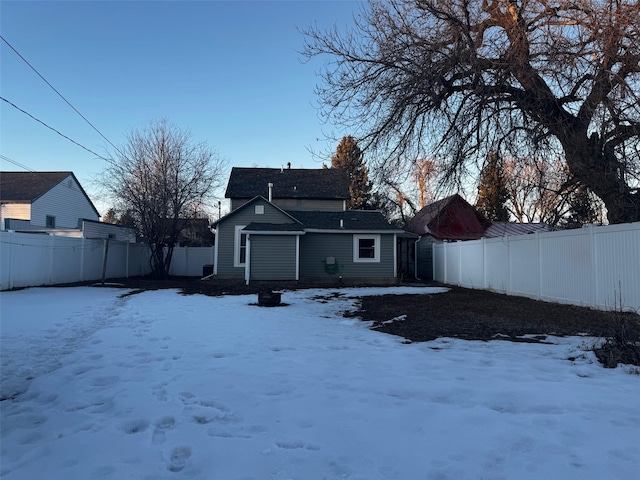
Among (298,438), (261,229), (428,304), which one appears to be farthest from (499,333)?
(261,229)

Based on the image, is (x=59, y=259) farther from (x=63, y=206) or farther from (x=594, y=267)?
(x=594, y=267)

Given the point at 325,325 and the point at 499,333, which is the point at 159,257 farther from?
the point at 499,333

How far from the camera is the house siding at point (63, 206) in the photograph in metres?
27.6

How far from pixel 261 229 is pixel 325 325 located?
1126 cm

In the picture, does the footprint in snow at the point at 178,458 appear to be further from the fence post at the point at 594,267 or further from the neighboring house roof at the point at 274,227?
the neighboring house roof at the point at 274,227

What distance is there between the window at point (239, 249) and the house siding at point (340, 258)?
2.92 m

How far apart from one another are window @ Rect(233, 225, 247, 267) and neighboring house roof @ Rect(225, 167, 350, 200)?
4.86 meters

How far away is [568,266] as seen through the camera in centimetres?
1048

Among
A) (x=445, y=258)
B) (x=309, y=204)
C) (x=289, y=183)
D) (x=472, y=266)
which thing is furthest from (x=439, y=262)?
(x=289, y=183)

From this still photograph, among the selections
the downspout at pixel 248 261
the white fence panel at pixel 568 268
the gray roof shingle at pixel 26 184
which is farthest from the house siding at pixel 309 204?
the white fence panel at pixel 568 268

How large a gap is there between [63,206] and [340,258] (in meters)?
22.7

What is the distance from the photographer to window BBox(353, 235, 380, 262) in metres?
20.2

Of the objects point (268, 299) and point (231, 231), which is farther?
point (231, 231)

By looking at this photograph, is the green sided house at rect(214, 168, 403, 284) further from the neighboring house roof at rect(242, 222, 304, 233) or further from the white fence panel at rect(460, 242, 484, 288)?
the white fence panel at rect(460, 242, 484, 288)
